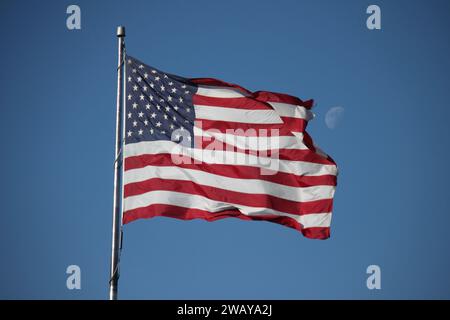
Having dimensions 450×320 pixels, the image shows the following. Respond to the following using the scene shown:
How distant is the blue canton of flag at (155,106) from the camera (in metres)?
24.2

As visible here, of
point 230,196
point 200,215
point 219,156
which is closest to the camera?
point 200,215

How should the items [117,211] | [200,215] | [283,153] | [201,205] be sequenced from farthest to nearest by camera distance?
[283,153] < [201,205] < [200,215] < [117,211]

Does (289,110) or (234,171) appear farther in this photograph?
(289,110)

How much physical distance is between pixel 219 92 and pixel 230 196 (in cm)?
284

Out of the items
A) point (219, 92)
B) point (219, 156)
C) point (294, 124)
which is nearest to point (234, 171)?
point (219, 156)

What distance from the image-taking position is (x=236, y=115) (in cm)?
2584

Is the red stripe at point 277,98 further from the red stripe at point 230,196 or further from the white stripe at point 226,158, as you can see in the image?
the red stripe at point 230,196

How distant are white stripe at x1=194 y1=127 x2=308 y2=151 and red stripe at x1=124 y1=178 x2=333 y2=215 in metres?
1.34

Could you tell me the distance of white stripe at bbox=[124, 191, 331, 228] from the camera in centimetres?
2381

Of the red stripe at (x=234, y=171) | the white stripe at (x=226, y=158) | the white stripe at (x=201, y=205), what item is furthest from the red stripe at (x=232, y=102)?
the white stripe at (x=201, y=205)

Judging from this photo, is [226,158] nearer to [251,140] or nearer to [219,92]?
[251,140]

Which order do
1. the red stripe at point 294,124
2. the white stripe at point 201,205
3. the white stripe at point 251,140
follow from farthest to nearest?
the red stripe at point 294,124, the white stripe at point 251,140, the white stripe at point 201,205

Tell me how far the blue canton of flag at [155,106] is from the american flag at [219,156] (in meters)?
0.03
